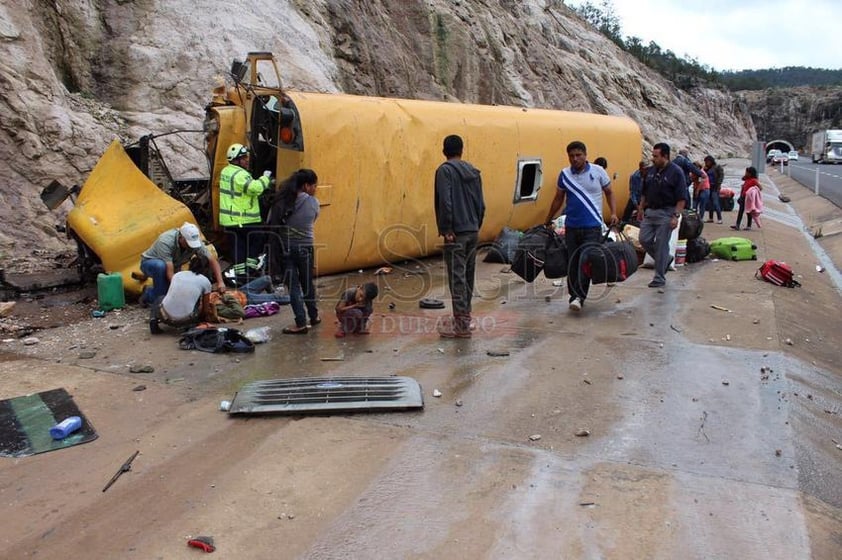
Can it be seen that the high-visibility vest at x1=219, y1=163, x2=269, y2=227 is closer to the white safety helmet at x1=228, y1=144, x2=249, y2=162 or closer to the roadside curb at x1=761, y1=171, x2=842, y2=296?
the white safety helmet at x1=228, y1=144, x2=249, y2=162

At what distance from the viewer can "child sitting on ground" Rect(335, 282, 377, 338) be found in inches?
253

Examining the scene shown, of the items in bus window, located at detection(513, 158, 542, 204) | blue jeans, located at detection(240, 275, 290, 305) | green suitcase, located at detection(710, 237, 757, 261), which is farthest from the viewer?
bus window, located at detection(513, 158, 542, 204)

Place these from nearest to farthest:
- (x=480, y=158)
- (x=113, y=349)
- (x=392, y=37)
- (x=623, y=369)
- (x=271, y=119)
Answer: (x=623, y=369), (x=113, y=349), (x=271, y=119), (x=480, y=158), (x=392, y=37)

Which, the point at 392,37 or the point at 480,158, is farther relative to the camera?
the point at 392,37

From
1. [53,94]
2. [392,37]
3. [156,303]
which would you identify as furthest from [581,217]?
[392,37]

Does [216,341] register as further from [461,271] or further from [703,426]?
[703,426]

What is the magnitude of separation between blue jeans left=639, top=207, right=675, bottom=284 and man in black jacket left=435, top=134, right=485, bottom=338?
290 centimetres

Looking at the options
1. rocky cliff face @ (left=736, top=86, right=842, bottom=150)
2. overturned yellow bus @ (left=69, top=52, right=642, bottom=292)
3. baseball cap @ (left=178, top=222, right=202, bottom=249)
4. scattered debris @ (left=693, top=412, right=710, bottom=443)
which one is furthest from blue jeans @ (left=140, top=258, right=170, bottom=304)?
rocky cliff face @ (left=736, top=86, right=842, bottom=150)

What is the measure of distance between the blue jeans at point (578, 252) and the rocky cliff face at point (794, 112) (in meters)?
91.6

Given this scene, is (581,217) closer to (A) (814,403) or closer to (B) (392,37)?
(A) (814,403)

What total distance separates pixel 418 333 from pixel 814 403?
130 inches

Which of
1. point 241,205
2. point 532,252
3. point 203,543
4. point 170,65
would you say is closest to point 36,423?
point 203,543

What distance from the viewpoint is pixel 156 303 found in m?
6.50

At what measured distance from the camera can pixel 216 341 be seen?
19.6ft
